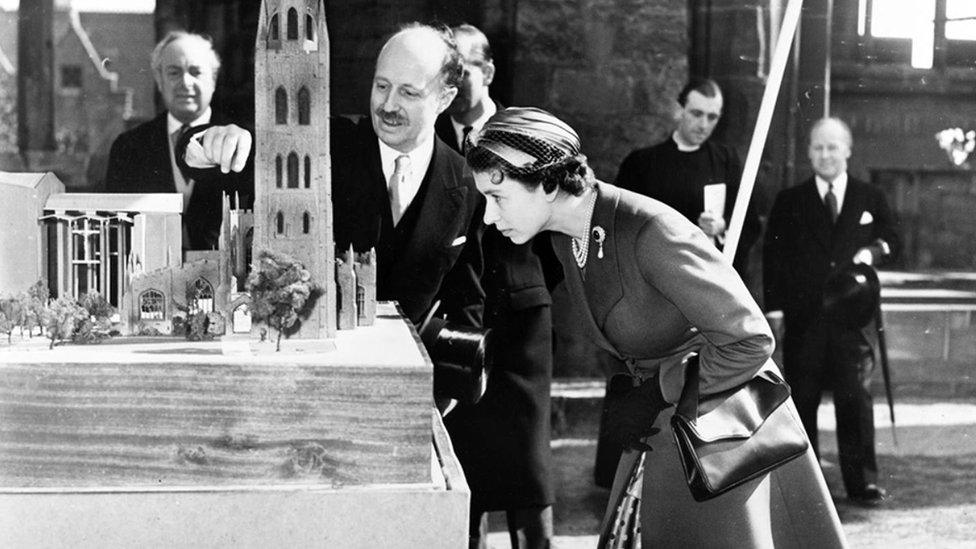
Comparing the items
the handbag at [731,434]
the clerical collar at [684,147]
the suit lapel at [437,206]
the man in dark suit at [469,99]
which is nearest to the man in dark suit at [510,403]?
the man in dark suit at [469,99]

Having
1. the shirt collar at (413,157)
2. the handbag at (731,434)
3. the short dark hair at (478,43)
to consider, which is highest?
the short dark hair at (478,43)

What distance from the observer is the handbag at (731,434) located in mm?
3148

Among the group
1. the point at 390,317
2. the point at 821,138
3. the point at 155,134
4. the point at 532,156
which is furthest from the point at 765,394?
the point at 821,138

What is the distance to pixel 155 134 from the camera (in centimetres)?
535

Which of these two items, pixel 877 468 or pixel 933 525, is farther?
pixel 877 468

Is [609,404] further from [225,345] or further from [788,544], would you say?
[225,345]

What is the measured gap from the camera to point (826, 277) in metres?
6.60

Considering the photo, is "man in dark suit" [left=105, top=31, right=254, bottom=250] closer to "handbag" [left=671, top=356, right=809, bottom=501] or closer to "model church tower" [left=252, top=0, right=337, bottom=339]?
"model church tower" [left=252, top=0, right=337, bottom=339]

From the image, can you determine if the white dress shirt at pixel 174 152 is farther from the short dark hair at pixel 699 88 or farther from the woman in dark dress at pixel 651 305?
the short dark hair at pixel 699 88

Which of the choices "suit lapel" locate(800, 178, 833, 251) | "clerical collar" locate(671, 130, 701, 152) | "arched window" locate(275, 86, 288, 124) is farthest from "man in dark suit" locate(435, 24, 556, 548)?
"suit lapel" locate(800, 178, 833, 251)

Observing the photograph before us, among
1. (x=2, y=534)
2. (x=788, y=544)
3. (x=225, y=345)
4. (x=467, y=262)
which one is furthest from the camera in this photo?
(x=467, y=262)

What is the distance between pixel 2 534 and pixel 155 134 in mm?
2727

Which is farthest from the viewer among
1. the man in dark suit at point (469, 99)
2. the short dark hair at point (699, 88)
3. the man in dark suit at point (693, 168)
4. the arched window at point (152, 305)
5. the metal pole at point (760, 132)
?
the short dark hair at point (699, 88)

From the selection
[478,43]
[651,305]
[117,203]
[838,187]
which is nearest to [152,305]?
[117,203]
